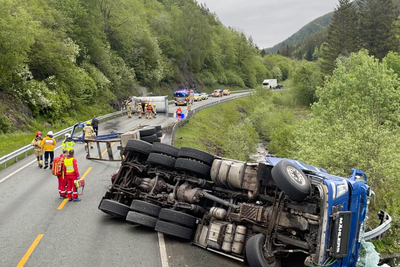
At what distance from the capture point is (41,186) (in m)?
12.8

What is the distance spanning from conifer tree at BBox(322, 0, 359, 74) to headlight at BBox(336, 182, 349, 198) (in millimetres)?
53546

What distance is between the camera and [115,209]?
368 inches

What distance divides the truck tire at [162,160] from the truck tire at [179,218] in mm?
1169

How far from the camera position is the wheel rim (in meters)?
6.76

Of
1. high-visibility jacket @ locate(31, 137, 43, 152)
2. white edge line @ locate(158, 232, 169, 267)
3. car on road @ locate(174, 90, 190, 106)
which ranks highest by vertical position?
high-visibility jacket @ locate(31, 137, 43, 152)

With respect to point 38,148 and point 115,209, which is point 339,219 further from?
point 38,148

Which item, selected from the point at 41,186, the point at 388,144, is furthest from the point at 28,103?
the point at 388,144

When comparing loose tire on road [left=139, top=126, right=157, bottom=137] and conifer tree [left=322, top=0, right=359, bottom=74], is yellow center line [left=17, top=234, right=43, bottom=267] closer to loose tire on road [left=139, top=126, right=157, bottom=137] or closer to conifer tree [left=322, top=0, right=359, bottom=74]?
loose tire on road [left=139, top=126, right=157, bottom=137]

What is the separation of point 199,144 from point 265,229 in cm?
1838

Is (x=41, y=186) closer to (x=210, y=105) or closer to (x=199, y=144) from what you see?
(x=199, y=144)

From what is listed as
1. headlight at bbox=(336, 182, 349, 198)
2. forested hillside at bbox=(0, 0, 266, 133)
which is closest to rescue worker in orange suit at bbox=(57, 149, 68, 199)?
headlight at bbox=(336, 182, 349, 198)

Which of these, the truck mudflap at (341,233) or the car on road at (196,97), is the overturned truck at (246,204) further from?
the car on road at (196,97)

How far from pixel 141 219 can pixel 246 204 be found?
2.57 metres

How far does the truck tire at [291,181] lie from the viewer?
6598 mm
